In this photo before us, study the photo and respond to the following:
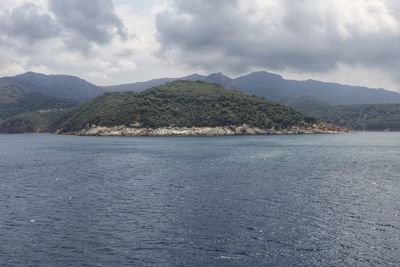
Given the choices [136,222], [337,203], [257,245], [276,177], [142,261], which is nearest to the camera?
[142,261]

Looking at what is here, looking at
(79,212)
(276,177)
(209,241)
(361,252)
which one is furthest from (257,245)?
(276,177)

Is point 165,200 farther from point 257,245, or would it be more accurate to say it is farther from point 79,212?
point 257,245

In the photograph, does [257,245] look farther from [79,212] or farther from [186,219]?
[79,212]

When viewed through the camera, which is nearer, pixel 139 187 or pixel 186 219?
pixel 186 219

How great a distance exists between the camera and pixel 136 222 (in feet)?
164

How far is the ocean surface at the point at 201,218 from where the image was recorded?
3841 cm

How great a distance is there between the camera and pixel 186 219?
169 feet

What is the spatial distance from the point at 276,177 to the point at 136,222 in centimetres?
4438

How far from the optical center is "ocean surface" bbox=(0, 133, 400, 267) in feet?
126

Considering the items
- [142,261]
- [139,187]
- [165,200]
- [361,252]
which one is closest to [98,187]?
[139,187]

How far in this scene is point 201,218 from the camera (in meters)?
52.2

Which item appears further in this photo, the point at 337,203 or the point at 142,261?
the point at 337,203

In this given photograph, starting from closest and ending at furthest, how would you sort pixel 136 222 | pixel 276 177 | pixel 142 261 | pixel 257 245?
pixel 142 261
pixel 257 245
pixel 136 222
pixel 276 177

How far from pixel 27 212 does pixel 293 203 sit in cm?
3749
